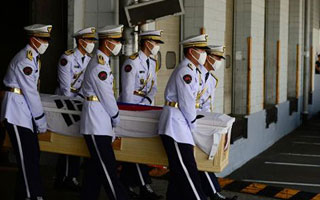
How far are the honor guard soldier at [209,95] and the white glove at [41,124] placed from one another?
5.30 feet

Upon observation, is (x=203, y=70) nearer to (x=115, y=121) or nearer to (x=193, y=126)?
(x=193, y=126)

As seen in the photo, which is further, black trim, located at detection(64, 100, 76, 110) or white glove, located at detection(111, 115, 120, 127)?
black trim, located at detection(64, 100, 76, 110)

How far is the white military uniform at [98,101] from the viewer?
219 inches

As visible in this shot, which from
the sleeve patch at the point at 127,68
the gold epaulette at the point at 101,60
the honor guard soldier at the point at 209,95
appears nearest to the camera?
the gold epaulette at the point at 101,60

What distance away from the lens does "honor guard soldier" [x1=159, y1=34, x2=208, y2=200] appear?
553 cm

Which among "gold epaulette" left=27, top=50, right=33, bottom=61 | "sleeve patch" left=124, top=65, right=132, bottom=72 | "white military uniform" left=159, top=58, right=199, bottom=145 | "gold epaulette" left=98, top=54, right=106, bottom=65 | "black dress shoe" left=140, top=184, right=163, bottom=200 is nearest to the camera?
"white military uniform" left=159, top=58, right=199, bottom=145

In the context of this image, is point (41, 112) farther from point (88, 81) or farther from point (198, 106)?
point (198, 106)

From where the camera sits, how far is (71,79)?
7008 mm

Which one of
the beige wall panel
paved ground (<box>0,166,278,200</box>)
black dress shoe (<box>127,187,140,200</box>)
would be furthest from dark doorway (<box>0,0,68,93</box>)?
black dress shoe (<box>127,187,140,200</box>)

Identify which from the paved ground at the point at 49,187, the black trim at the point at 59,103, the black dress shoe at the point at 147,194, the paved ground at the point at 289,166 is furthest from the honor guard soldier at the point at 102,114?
the paved ground at the point at 289,166

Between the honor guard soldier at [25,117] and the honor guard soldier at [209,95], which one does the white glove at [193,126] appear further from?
the honor guard soldier at [25,117]

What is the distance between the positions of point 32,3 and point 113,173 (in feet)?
11.1

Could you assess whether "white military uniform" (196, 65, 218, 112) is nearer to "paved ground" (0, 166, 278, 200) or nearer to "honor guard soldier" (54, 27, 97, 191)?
"paved ground" (0, 166, 278, 200)

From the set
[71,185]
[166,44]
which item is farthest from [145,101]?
[166,44]
